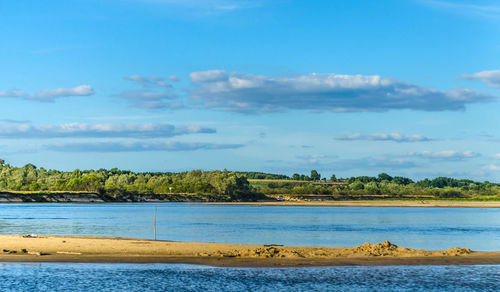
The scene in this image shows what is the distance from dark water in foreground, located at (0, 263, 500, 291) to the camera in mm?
27984

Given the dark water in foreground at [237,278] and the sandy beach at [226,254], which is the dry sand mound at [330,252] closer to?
the sandy beach at [226,254]

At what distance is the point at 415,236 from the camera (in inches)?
2253

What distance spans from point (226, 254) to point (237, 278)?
739 cm

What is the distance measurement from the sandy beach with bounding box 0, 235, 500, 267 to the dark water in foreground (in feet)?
6.10

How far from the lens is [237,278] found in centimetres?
3056

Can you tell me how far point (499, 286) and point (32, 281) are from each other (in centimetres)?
2201

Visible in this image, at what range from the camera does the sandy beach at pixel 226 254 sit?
A: 1421 inches

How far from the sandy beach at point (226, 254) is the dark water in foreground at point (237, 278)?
6.10 feet

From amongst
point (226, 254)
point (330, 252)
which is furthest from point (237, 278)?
point (330, 252)

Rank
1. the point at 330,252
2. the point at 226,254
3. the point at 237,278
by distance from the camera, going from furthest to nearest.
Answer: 1. the point at 330,252
2. the point at 226,254
3. the point at 237,278

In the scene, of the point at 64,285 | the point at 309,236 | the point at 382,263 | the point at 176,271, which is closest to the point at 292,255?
the point at 382,263

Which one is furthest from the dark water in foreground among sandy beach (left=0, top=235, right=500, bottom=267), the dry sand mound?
the dry sand mound

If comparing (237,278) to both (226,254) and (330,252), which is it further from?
(330,252)

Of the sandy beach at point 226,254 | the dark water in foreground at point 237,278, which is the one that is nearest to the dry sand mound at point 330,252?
the sandy beach at point 226,254
